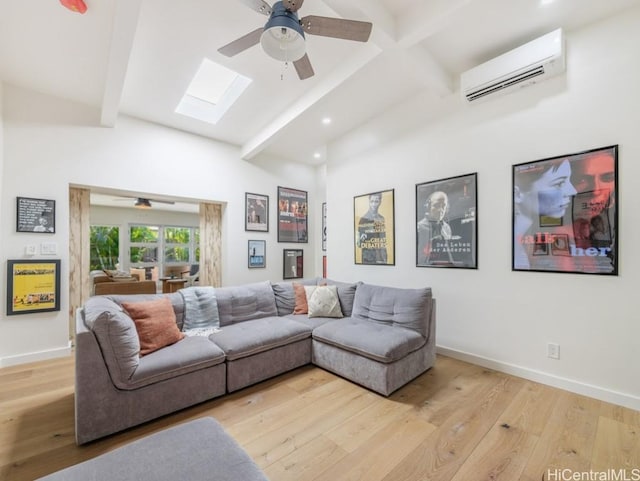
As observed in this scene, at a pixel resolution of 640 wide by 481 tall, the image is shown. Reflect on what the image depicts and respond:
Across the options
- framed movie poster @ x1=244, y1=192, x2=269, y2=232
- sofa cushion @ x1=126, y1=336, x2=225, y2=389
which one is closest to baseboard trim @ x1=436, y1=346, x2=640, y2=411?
sofa cushion @ x1=126, y1=336, x2=225, y2=389

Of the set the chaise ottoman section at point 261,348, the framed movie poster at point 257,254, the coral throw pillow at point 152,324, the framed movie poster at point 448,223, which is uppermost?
the framed movie poster at point 448,223

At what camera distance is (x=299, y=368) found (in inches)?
118

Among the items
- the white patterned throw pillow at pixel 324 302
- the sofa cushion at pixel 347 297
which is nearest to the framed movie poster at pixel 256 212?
the white patterned throw pillow at pixel 324 302

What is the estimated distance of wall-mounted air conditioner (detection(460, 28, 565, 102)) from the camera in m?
2.43

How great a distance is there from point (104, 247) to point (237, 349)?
7786 mm

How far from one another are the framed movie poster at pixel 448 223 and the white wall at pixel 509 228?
86 millimetres

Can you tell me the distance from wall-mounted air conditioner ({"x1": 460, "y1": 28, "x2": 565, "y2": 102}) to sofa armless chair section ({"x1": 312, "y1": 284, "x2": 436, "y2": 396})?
2.12 metres

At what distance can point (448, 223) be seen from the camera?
3.31 m

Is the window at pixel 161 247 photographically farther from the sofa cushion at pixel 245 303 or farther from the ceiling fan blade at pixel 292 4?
the ceiling fan blade at pixel 292 4

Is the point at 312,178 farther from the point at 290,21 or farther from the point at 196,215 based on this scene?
the point at 196,215

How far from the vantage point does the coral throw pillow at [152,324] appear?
232 centimetres

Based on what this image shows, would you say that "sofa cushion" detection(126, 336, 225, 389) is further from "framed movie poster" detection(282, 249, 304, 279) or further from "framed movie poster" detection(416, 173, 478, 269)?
"framed movie poster" detection(282, 249, 304, 279)

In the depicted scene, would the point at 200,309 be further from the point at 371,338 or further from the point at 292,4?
the point at 292,4

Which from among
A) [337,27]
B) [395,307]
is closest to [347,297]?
[395,307]
